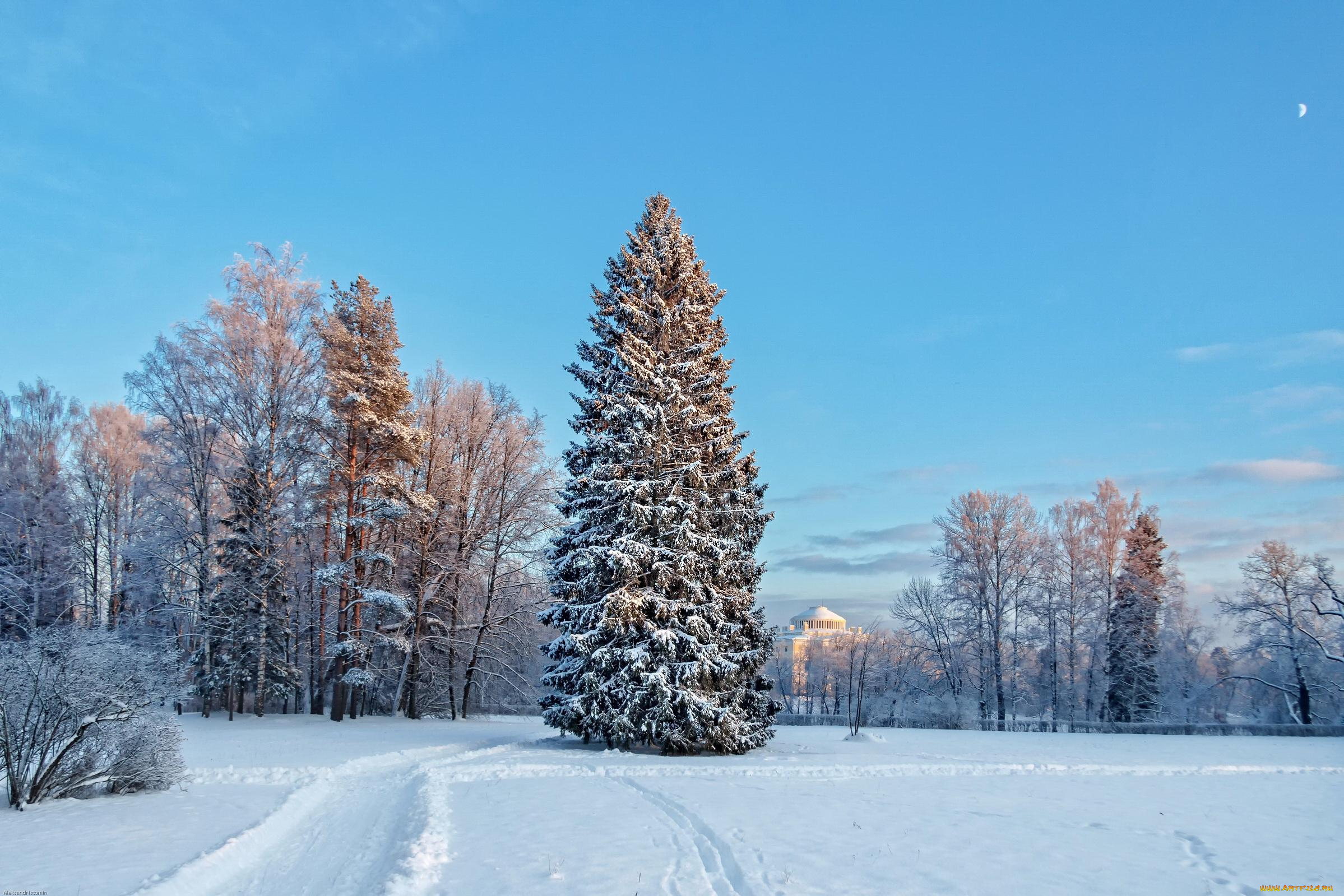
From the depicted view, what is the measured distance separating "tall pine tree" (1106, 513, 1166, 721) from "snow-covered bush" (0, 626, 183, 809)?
39.6m

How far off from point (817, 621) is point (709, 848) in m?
134

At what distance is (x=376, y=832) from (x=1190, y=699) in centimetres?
4764

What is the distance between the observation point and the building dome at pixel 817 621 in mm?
134125

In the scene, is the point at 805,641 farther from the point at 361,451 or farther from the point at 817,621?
the point at 361,451

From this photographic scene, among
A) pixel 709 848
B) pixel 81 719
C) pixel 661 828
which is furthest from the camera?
pixel 81 719

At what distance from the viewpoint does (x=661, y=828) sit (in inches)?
340

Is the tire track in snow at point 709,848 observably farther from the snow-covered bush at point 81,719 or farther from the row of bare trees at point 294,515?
the row of bare trees at point 294,515

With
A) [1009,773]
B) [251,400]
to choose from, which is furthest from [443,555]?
[1009,773]

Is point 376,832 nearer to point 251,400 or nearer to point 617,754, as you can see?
point 617,754

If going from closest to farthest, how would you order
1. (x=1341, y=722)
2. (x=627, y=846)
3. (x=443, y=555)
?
(x=627, y=846), (x=443, y=555), (x=1341, y=722)

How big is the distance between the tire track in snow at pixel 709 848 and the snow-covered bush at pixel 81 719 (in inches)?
282

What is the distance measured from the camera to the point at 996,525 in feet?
121

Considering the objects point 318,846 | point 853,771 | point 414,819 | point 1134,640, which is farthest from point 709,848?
point 1134,640

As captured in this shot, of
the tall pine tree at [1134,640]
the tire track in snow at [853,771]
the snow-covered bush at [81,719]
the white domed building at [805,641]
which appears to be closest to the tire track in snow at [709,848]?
the tire track in snow at [853,771]
